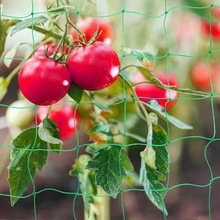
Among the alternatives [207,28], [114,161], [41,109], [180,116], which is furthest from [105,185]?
[180,116]

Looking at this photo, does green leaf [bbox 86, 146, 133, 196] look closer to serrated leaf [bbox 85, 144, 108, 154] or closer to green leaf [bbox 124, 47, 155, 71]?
serrated leaf [bbox 85, 144, 108, 154]

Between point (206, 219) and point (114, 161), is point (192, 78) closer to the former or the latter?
point (206, 219)

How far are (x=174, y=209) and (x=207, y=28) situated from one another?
0.82 metres

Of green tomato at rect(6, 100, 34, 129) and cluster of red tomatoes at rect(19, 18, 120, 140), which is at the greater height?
cluster of red tomatoes at rect(19, 18, 120, 140)

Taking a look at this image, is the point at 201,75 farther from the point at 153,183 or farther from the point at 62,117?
the point at 153,183

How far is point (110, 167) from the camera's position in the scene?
0.69 meters

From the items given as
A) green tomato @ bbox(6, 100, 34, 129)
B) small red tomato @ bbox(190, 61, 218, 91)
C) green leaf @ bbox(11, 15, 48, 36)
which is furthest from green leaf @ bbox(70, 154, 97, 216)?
small red tomato @ bbox(190, 61, 218, 91)

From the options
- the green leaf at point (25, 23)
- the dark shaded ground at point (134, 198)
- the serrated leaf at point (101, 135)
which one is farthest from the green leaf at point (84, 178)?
the dark shaded ground at point (134, 198)

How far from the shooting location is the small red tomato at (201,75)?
177 centimetres

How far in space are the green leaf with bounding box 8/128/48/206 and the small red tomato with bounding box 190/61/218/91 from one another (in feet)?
4.00

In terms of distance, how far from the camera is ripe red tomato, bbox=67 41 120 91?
584 millimetres

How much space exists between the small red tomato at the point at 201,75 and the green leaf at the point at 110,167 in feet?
3.79

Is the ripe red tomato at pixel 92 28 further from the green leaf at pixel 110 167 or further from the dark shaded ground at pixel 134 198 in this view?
the dark shaded ground at pixel 134 198

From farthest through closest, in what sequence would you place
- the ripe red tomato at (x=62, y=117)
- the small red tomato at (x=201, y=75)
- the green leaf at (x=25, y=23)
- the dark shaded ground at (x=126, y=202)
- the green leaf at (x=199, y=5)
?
the small red tomato at (x=201, y=75) → the dark shaded ground at (x=126, y=202) → the green leaf at (x=199, y=5) → the ripe red tomato at (x=62, y=117) → the green leaf at (x=25, y=23)
